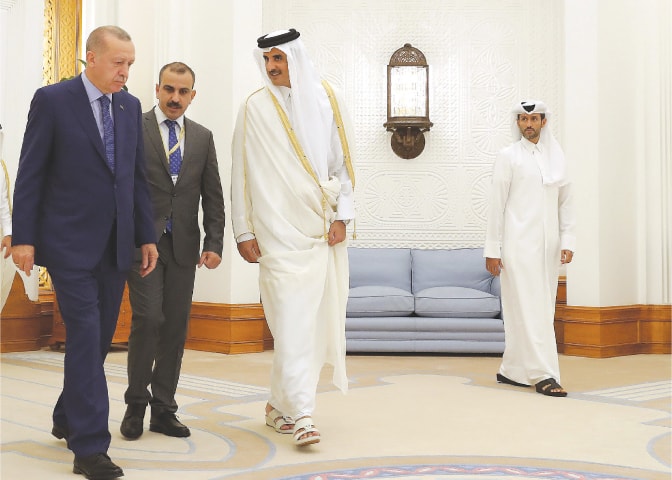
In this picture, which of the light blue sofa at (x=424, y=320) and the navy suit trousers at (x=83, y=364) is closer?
the navy suit trousers at (x=83, y=364)

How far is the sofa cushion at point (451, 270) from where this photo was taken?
7129 mm

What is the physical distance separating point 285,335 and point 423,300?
3.43 m

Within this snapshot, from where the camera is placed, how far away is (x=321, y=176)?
3.53 meters

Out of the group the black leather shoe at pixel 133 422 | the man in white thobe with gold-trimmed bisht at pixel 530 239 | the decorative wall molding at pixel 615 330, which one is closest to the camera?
the black leather shoe at pixel 133 422

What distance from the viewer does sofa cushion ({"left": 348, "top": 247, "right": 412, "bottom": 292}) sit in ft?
23.4

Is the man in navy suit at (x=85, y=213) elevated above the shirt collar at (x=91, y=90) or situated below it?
below

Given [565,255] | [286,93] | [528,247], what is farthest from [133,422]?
[565,255]

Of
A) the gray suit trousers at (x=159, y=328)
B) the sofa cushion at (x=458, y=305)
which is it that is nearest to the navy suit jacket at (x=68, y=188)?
the gray suit trousers at (x=159, y=328)

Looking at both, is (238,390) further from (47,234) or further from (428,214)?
(428,214)

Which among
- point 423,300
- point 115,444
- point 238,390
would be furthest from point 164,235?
point 423,300

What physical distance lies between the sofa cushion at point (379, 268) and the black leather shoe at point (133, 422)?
12.6ft

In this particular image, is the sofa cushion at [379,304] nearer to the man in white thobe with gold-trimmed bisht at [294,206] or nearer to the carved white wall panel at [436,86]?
the carved white wall panel at [436,86]

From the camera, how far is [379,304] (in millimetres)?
6621

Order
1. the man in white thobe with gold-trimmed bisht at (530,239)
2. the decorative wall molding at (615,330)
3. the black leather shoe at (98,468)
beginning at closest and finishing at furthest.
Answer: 1. the black leather shoe at (98,468)
2. the man in white thobe with gold-trimmed bisht at (530,239)
3. the decorative wall molding at (615,330)
